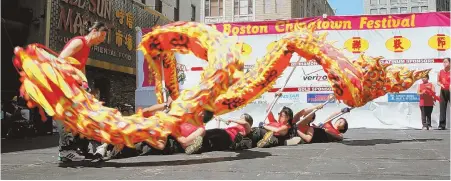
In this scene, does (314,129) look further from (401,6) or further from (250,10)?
(401,6)

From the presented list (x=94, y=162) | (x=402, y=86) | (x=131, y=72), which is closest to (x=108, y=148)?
(x=94, y=162)

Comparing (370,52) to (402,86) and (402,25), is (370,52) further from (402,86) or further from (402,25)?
(402,86)

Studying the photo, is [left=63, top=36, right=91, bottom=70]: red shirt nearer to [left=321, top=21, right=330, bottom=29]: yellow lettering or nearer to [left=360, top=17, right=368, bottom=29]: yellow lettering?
[left=321, top=21, right=330, bottom=29]: yellow lettering

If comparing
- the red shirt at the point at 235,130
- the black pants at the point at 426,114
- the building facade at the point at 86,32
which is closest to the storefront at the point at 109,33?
the building facade at the point at 86,32

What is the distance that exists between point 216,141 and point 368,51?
271 inches

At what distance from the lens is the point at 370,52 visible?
12.3 metres

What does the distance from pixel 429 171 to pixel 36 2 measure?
37.1ft

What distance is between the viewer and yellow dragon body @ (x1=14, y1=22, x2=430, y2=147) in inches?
191

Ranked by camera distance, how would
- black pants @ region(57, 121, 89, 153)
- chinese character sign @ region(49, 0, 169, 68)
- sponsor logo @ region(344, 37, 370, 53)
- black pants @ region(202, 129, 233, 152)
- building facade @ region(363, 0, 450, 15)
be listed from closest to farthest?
black pants @ region(57, 121, 89, 153), black pants @ region(202, 129, 233, 152), sponsor logo @ region(344, 37, 370, 53), chinese character sign @ region(49, 0, 169, 68), building facade @ region(363, 0, 450, 15)

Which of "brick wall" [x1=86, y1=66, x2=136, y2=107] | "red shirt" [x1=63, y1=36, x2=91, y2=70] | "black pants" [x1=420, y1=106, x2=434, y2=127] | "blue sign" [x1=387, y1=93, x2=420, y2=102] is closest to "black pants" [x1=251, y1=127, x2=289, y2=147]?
"red shirt" [x1=63, y1=36, x2=91, y2=70]

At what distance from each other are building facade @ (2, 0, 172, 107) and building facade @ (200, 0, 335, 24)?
20.0m

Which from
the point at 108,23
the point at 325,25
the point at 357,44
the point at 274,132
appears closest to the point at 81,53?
the point at 274,132

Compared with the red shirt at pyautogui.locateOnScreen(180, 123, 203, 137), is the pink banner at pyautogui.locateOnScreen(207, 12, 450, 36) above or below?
above

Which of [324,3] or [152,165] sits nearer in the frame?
[152,165]
